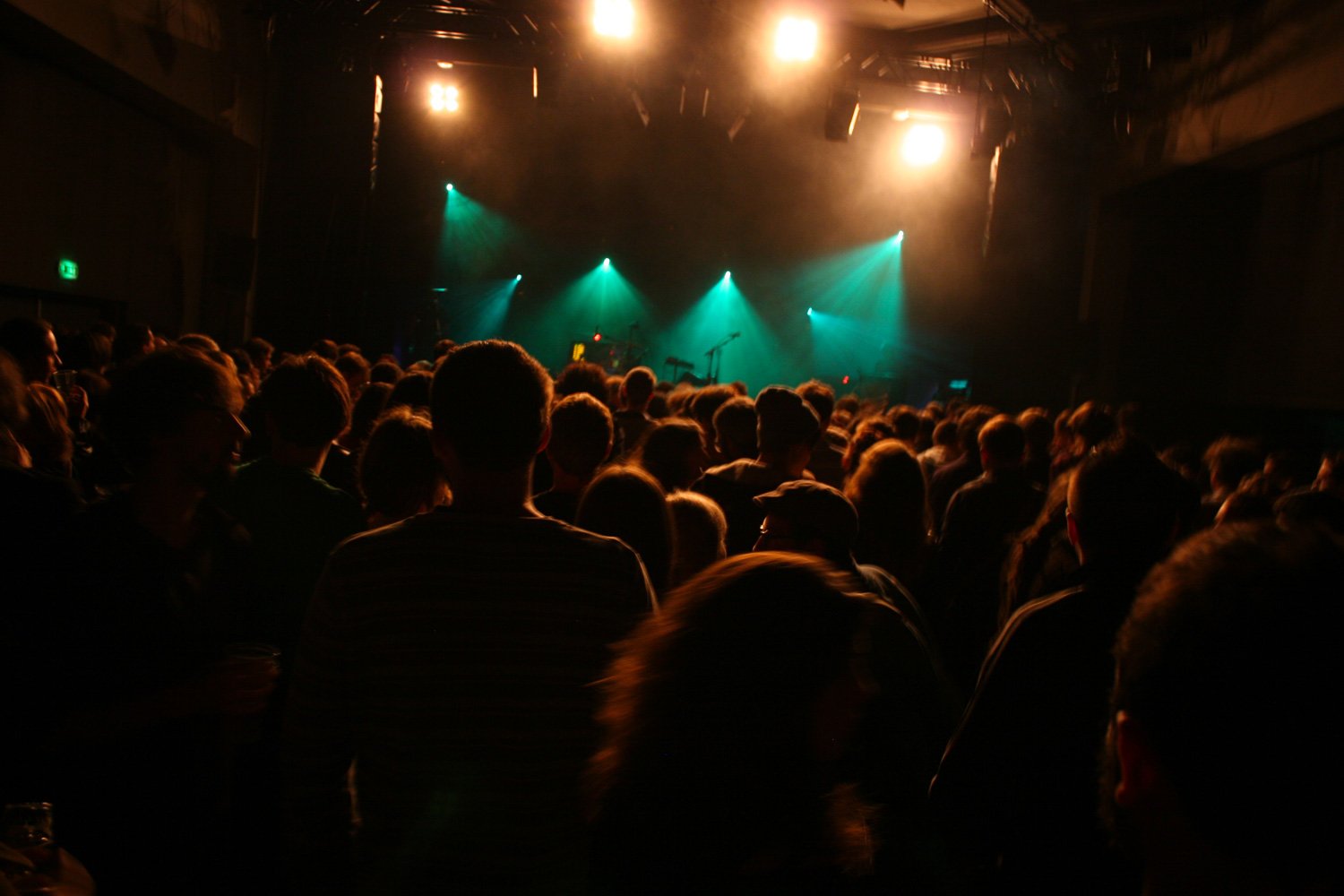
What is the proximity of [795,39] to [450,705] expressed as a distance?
455 inches

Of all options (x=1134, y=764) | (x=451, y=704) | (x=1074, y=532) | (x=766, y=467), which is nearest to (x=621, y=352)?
(x=766, y=467)

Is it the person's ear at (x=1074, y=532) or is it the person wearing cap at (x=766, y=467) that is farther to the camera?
the person wearing cap at (x=766, y=467)

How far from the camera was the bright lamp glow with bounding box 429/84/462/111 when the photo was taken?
47.4 feet

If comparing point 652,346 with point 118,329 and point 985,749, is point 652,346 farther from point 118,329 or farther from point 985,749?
point 985,749

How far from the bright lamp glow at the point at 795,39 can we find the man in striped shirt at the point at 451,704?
442 inches

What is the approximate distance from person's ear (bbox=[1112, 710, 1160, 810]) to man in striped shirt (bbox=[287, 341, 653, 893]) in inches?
37.1

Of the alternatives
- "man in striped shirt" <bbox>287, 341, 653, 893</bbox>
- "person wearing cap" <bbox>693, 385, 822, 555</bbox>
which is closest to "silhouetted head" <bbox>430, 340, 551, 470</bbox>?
"man in striped shirt" <bbox>287, 341, 653, 893</bbox>

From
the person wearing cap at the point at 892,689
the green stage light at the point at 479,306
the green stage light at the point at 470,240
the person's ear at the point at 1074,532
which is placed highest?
the green stage light at the point at 470,240

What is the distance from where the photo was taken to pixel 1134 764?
2.70ft

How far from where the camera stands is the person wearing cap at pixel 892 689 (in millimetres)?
1901

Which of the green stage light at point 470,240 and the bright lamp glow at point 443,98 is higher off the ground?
the bright lamp glow at point 443,98

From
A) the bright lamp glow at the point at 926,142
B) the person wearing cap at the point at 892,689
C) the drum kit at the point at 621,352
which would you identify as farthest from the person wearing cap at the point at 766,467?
the drum kit at the point at 621,352

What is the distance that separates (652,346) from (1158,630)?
18.7 metres

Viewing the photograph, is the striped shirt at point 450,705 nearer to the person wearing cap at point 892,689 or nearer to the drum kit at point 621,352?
the person wearing cap at point 892,689
